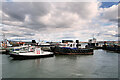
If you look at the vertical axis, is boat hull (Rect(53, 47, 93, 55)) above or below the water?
above

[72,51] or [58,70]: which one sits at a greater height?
[72,51]

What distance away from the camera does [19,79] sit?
1465cm

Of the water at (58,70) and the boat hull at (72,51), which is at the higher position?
the boat hull at (72,51)

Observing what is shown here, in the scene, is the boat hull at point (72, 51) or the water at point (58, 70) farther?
the boat hull at point (72, 51)

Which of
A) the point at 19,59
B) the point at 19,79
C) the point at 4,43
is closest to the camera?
the point at 19,79

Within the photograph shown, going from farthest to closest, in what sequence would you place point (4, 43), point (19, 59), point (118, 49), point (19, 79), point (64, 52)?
point (4, 43), point (118, 49), point (64, 52), point (19, 59), point (19, 79)

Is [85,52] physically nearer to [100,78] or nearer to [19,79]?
[100,78]

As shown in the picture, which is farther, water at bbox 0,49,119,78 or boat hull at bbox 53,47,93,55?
boat hull at bbox 53,47,93,55

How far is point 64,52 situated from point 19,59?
2272 cm

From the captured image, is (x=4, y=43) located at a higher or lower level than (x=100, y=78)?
higher

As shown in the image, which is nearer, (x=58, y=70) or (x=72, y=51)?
(x=58, y=70)

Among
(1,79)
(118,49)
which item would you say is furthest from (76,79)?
(118,49)

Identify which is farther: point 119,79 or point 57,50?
point 57,50

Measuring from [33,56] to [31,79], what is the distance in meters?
18.5
